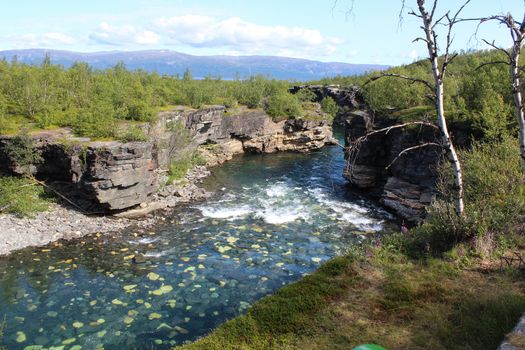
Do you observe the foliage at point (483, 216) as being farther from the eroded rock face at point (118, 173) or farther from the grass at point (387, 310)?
the eroded rock face at point (118, 173)

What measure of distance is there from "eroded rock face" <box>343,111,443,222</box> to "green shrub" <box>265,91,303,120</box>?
2348cm

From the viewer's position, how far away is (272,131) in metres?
62.3

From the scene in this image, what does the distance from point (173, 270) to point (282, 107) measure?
46478 millimetres

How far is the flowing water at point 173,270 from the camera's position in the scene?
15.5 metres

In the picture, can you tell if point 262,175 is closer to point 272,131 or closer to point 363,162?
point 363,162

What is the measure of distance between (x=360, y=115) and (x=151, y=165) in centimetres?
2301

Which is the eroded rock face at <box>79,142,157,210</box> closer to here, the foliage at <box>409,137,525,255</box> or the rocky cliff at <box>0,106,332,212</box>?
the rocky cliff at <box>0,106,332,212</box>

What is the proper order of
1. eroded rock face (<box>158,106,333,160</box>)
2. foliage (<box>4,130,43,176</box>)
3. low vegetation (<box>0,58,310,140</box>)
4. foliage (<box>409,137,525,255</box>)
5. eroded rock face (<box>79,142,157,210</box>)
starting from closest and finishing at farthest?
1. foliage (<box>409,137,525,255</box>)
2. eroded rock face (<box>79,142,157,210</box>)
3. foliage (<box>4,130,43,176</box>)
4. low vegetation (<box>0,58,310,140</box>)
5. eroded rock face (<box>158,106,333,160</box>)

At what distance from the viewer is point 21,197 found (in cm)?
2761

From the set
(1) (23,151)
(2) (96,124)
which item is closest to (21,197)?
(1) (23,151)

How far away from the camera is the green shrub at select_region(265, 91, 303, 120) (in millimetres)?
63344

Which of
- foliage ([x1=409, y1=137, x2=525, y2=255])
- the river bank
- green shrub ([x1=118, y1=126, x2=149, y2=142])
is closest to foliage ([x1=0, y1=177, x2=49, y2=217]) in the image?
the river bank

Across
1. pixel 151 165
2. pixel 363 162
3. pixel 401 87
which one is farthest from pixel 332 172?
pixel 151 165

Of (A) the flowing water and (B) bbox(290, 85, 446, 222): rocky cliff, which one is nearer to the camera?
(A) the flowing water
